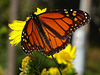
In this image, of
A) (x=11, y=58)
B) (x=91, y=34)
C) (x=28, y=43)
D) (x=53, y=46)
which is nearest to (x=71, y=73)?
(x=53, y=46)

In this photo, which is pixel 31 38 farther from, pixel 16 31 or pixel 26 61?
pixel 26 61

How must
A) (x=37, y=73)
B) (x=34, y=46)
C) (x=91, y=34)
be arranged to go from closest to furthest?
(x=37, y=73) → (x=34, y=46) → (x=91, y=34)

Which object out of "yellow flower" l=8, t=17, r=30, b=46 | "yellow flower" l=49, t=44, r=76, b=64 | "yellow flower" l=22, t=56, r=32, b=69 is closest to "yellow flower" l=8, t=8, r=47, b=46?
"yellow flower" l=8, t=17, r=30, b=46

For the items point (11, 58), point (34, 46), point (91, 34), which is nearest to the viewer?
point (34, 46)

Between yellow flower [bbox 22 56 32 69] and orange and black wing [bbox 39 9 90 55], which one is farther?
orange and black wing [bbox 39 9 90 55]

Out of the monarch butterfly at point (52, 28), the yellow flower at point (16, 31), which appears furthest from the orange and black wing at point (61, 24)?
the yellow flower at point (16, 31)

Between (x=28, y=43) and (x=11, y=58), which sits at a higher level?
(x=28, y=43)

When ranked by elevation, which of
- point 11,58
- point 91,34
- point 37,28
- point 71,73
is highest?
point 37,28

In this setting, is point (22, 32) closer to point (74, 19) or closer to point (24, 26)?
point (24, 26)

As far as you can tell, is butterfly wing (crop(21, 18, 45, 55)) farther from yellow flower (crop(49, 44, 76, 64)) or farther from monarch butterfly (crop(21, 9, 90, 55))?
yellow flower (crop(49, 44, 76, 64))
